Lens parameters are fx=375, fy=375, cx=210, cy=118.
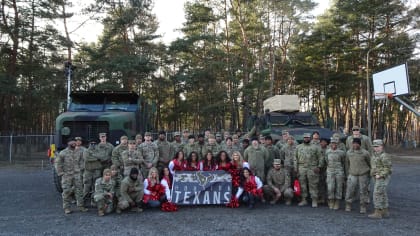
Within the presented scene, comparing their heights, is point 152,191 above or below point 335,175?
below

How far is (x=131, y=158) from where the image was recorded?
8.09 meters

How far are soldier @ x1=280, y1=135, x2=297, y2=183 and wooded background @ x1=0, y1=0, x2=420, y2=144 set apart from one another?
17.3 m

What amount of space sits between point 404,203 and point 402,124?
4155 cm

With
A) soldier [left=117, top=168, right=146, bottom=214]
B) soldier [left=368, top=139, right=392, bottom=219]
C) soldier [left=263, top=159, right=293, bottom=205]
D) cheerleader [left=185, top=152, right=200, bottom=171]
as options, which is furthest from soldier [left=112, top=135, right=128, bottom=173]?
soldier [left=368, top=139, right=392, bottom=219]

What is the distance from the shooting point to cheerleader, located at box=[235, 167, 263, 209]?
7984 mm

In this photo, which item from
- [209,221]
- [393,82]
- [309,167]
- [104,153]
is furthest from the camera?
[393,82]

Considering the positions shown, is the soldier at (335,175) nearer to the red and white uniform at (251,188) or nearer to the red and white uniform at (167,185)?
the red and white uniform at (251,188)

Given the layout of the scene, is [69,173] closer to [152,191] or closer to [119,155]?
[119,155]

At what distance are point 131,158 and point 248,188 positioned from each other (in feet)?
8.52

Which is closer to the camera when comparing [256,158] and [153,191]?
[153,191]

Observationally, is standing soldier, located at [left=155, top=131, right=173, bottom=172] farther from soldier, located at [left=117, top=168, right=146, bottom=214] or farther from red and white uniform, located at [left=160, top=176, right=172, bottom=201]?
soldier, located at [left=117, top=168, right=146, bottom=214]

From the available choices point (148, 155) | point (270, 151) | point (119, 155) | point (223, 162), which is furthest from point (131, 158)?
point (270, 151)

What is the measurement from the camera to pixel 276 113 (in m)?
14.3

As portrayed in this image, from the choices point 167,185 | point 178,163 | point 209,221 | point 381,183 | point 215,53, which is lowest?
point 209,221
